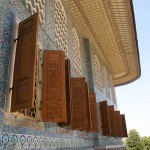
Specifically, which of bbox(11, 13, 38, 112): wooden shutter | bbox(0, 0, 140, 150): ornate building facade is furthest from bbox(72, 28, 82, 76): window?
bbox(11, 13, 38, 112): wooden shutter

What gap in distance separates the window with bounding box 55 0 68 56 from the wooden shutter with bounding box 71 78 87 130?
84 cm

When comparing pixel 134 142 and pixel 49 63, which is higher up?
pixel 49 63

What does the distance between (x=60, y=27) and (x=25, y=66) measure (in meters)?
2.54

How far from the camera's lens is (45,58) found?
318cm

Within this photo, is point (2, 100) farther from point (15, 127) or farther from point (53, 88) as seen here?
point (53, 88)

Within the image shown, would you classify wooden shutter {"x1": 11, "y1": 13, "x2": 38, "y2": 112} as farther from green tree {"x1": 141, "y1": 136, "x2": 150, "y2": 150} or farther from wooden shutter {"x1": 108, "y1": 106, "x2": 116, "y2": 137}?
green tree {"x1": 141, "y1": 136, "x2": 150, "y2": 150}

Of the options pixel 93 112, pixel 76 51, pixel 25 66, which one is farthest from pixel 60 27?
pixel 25 66

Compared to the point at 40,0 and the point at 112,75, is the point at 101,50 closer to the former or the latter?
the point at 112,75

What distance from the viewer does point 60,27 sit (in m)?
4.61

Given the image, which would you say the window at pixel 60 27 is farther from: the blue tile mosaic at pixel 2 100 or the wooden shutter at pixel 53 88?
the blue tile mosaic at pixel 2 100

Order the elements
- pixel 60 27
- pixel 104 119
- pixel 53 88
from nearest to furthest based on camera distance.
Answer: pixel 53 88 → pixel 60 27 → pixel 104 119

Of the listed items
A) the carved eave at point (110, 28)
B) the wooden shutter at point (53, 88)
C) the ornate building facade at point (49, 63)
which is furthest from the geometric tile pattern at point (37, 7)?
the carved eave at point (110, 28)

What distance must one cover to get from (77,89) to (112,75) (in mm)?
6363

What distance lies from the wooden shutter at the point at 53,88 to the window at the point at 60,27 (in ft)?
3.44
